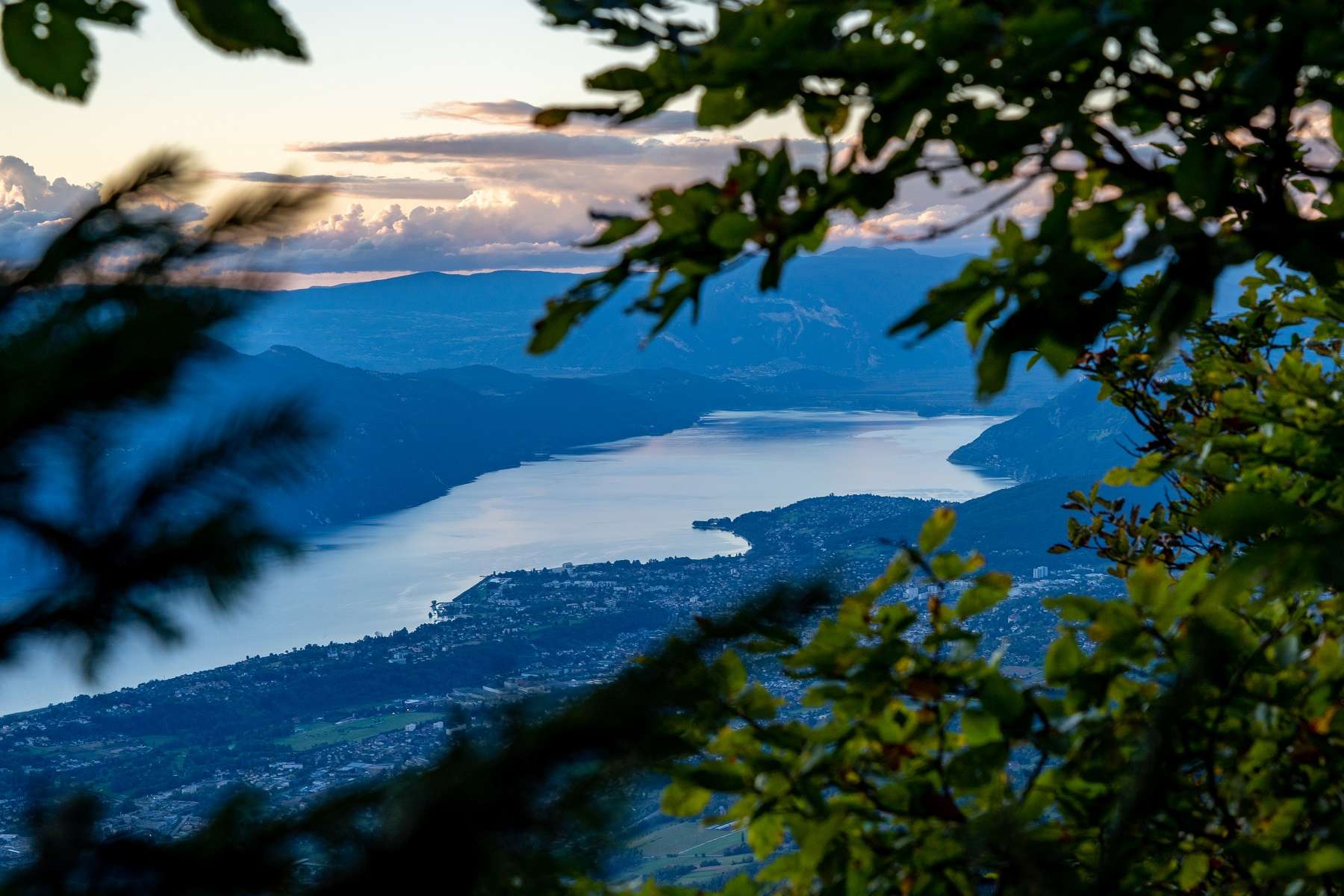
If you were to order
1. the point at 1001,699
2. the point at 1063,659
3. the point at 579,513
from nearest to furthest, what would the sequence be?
the point at 1001,699 < the point at 1063,659 < the point at 579,513

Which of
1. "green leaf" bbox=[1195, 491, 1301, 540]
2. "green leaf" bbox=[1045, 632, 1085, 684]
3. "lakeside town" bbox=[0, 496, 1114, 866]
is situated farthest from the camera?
"lakeside town" bbox=[0, 496, 1114, 866]

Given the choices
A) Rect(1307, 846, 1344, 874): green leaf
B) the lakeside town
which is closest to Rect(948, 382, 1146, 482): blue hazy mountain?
the lakeside town

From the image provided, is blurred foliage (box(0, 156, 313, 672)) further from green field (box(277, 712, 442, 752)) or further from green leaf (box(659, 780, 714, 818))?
green field (box(277, 712, 442, 752))

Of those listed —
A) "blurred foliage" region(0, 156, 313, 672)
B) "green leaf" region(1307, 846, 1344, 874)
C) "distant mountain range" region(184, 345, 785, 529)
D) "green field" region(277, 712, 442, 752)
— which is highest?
"blurred foliage" region(0, 156, 313, 672)

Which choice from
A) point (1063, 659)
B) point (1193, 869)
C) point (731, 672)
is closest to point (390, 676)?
point (731, 672)

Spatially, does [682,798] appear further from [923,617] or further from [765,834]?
[923,617]
